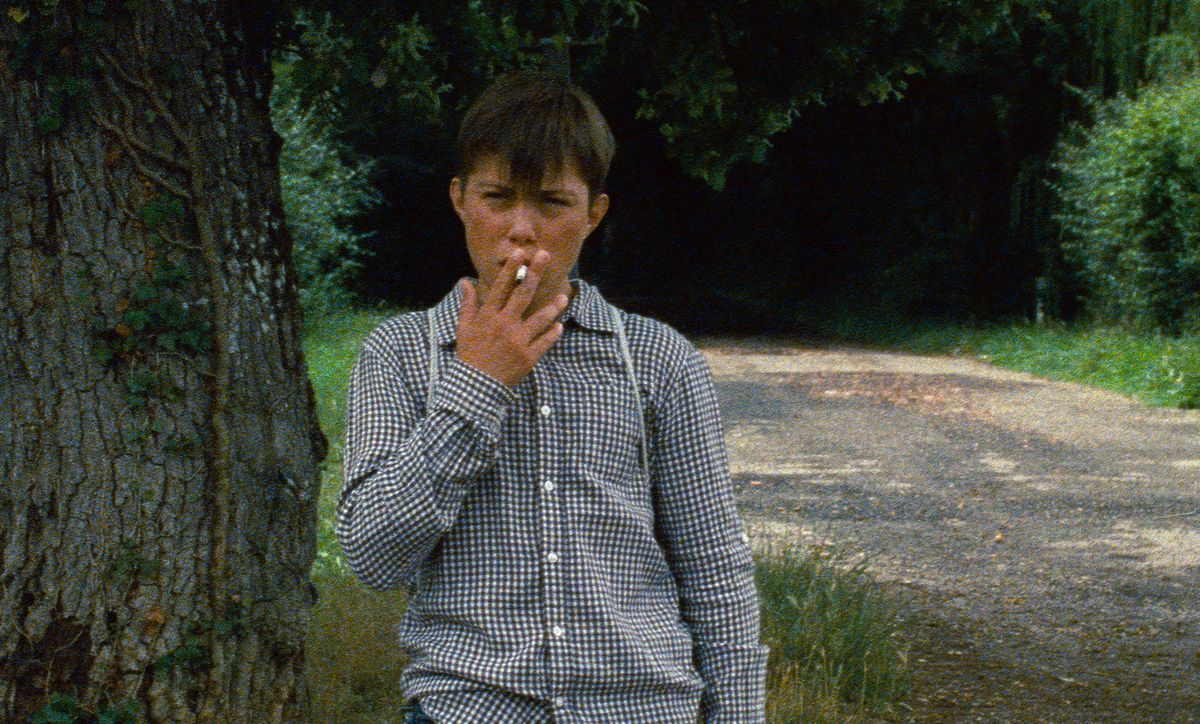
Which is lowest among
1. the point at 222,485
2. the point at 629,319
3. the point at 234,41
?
the point at 222,485

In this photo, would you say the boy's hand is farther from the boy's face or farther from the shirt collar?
the shirt collar

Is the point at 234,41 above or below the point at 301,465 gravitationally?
above

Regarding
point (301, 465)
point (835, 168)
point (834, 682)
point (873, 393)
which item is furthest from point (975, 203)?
point (301, 465)

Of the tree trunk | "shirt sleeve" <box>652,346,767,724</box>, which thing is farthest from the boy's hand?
the tree trunk

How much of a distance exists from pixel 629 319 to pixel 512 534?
1.23 feet

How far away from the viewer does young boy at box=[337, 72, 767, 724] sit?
1.83 meters

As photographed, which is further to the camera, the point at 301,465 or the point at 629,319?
the point at 301,465

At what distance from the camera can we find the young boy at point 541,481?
5.99 feet

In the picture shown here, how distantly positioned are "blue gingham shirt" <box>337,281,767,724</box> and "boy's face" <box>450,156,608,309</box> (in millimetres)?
135

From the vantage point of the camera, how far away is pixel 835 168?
31984 mm

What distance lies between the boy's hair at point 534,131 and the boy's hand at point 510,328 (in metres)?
0.16

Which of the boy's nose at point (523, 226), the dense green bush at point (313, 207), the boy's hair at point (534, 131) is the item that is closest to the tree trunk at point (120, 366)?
the boy's hair at point (534, 131)

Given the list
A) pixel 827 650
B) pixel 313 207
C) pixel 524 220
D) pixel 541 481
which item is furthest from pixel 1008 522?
pixel 313 207

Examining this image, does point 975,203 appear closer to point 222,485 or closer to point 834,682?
point 834,682
